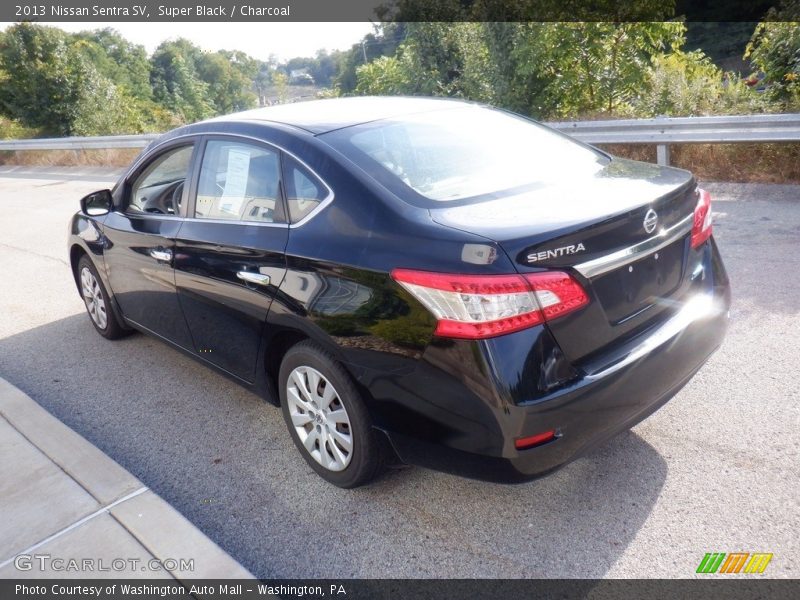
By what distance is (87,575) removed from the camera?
266 cm

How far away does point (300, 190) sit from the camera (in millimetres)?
3117

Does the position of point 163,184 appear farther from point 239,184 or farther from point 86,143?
point 86,143

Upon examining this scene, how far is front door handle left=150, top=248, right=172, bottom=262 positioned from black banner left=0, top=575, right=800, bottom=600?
6.01 feet

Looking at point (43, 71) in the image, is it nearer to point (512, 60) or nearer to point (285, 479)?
point (512, 60)

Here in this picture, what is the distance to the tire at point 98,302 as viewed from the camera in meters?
5.11

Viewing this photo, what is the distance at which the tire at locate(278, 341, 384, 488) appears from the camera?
2852 millimetres

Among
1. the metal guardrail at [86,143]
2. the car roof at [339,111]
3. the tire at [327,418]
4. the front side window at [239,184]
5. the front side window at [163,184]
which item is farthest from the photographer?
the metal guardrail at [86,143]

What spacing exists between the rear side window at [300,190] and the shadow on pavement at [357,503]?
126cm

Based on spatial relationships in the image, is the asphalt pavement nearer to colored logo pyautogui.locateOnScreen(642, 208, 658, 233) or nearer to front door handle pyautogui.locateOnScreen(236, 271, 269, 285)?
front door handle pyautogui.locateOnScreen(236, 271, 269, 285)

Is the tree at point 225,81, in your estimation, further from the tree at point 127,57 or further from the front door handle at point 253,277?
the front door handle at point 253,277

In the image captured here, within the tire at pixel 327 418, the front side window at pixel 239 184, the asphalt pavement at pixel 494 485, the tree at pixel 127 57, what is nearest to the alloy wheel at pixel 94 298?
the asphalt pavement at pixel 494 485

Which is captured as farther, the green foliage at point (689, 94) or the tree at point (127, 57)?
the tree at point (127, 57)

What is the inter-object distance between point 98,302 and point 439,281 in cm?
373

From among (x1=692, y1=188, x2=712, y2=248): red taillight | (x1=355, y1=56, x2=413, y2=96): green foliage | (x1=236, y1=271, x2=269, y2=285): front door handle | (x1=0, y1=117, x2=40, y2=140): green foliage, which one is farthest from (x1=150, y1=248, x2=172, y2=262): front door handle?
(x1=0, y1=117, x2=40, y2=140): green foliage
